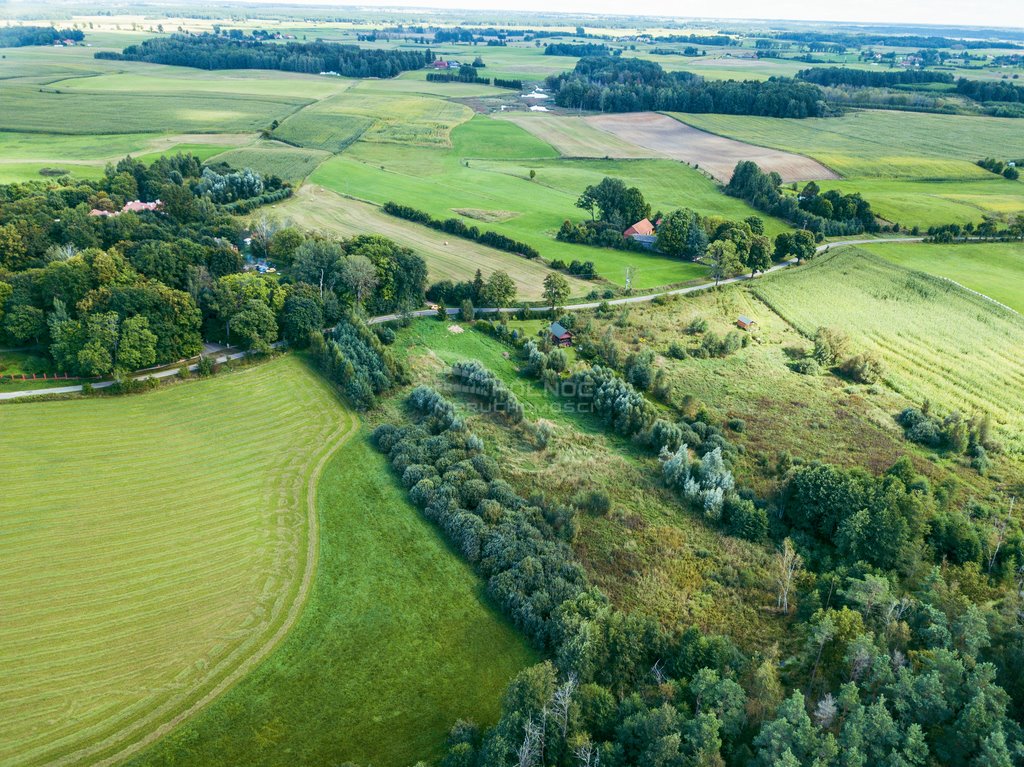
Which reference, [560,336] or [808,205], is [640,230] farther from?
[560,336]

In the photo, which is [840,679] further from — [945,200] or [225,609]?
[945,200]

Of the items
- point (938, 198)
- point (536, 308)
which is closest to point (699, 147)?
point (938, 198)

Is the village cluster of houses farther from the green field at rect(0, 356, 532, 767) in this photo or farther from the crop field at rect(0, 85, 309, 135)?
the crop field at rect(0, 85, 309, 135)

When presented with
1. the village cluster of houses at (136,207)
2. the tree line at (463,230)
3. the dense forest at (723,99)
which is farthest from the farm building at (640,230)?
the dense forest at (723,99)

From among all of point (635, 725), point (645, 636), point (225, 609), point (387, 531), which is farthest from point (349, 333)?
point (635, 725)

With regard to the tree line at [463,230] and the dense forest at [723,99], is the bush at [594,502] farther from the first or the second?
the dense forest at [723,99]

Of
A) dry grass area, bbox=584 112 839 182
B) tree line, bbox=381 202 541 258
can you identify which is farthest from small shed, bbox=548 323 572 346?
dry grass area, bbox=584 112 839 182
